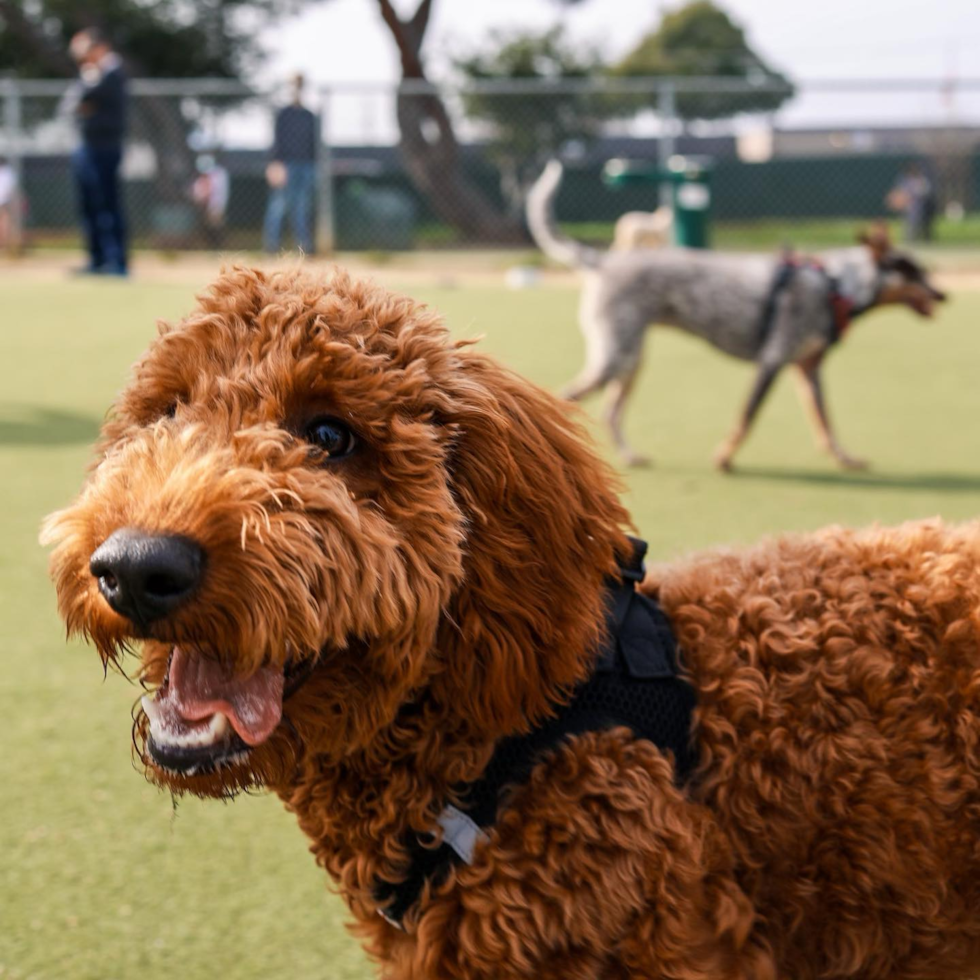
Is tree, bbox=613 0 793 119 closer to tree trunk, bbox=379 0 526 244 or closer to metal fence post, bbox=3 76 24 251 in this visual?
tree trunk, bbox=379 0 526 244

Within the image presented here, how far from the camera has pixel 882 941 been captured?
181cm

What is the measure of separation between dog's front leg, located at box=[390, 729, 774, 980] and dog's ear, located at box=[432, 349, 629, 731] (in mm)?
141

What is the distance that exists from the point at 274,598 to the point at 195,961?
1.19 metres

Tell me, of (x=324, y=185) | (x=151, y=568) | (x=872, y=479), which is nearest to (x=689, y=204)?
(x=324, y=185)

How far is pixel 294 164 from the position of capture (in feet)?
55.1

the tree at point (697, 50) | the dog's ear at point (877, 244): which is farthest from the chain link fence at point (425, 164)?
the tree at point (697, 50)

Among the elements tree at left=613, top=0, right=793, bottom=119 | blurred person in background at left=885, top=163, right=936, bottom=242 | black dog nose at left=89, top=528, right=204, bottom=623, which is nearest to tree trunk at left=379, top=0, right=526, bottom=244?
blurred person in background at left=885, top=163, right=936, bottom=242

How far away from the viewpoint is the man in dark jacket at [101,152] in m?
13.8

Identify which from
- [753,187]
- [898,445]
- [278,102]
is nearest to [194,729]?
[898,445]

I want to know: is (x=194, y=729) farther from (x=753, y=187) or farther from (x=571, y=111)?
(x=753, y=187)

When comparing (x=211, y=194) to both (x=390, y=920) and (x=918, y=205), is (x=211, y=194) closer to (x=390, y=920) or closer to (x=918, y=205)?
(x=918, y=205)

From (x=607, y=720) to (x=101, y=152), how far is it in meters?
13.6

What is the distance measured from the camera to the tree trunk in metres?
21.1

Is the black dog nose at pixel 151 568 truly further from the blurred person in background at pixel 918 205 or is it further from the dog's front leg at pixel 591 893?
the blurred person in background at pixel 918 205
